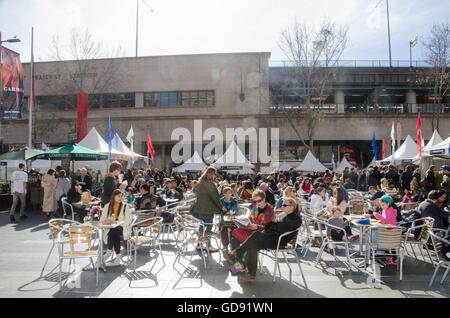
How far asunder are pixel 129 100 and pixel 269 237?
2914 centimetres

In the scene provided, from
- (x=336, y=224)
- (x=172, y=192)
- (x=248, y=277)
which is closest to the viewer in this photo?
(x=248, y=277)

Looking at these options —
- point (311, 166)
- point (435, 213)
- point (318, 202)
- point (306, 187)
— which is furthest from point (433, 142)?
point (435, 213)

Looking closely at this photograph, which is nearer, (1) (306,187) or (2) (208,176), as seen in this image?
(2) (208,176)

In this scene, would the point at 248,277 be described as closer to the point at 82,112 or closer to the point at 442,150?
the point at 442,150

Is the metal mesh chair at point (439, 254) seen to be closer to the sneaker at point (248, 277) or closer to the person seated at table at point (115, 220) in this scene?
the sneaker at point (248, 277)

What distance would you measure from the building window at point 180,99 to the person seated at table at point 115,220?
Answer: 2541cm

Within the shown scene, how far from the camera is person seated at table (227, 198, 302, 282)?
18.4 feet

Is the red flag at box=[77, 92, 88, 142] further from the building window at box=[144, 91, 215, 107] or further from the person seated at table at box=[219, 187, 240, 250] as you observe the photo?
the person seated at table at box=[219, 187, 240, 250]

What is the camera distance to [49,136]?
32.1 m

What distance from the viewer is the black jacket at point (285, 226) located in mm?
5672

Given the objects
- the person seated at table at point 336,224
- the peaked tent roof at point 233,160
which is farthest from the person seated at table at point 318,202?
the peaked tent roof at point 233,160

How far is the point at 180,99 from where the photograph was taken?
31562mm

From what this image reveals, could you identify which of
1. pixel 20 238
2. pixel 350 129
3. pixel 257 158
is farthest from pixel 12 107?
pixel 350 129
